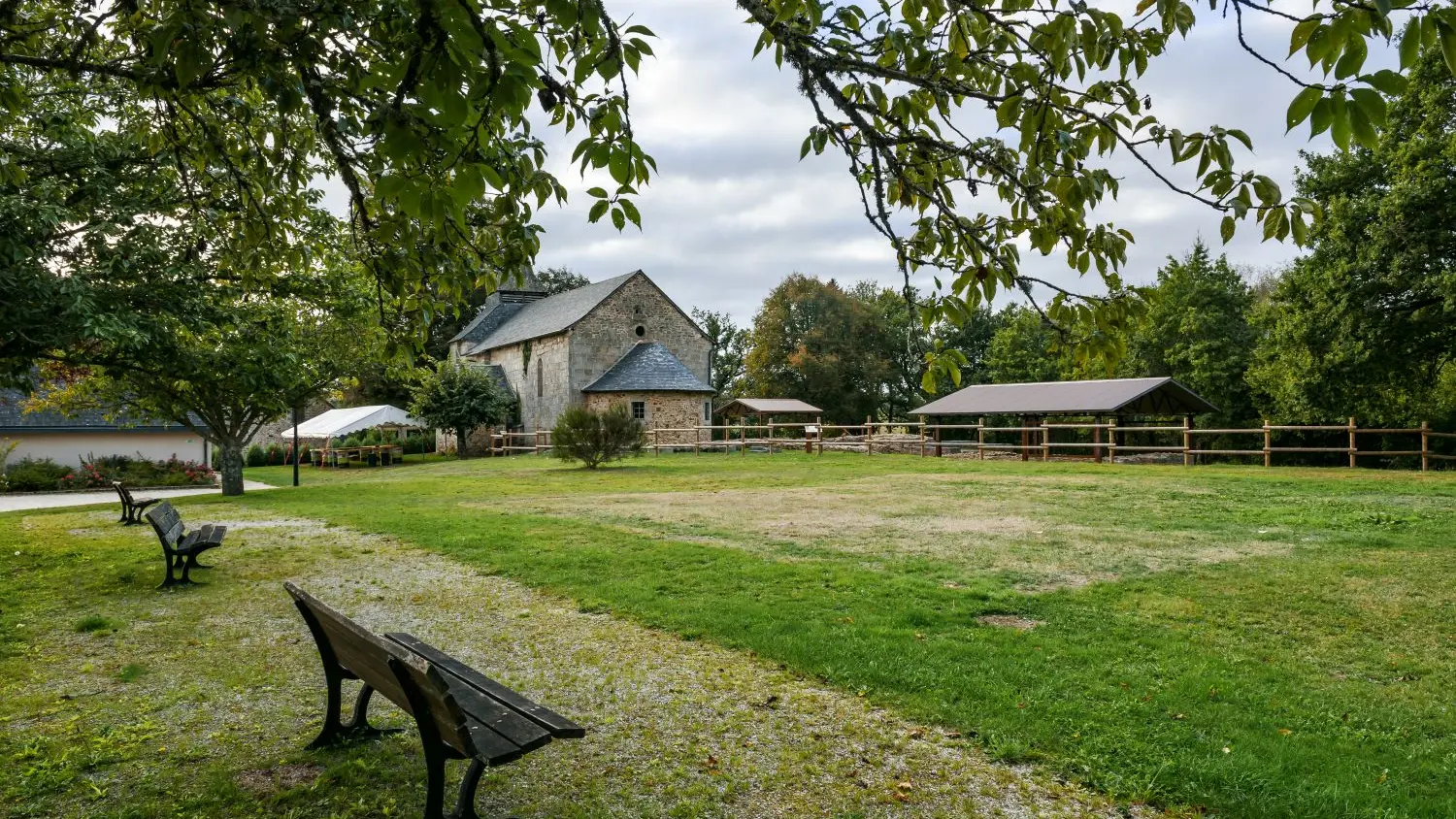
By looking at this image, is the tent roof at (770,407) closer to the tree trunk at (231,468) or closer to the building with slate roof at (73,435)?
the building with slate roof at (73,435)

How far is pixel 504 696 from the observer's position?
3527 mm

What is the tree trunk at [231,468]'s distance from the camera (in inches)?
790

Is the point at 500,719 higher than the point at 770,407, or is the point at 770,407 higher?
the point at 770,407

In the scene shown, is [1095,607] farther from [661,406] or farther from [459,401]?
[459,401]

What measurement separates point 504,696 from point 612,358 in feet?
129

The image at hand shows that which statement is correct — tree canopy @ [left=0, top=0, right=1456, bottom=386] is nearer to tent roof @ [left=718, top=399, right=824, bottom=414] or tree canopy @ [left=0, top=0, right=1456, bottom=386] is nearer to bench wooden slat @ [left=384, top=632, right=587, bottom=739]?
bench wooden slat @ [left=384, top=632, right=587, bottom=739]

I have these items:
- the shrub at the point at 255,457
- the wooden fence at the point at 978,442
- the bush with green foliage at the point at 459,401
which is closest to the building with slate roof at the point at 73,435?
the shrub at the point at 255,457

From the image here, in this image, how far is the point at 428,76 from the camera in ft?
7.11

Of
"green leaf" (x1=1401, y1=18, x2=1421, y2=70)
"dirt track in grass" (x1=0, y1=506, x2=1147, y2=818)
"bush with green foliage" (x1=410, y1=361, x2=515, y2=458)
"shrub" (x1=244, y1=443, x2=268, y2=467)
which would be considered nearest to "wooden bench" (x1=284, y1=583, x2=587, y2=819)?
"dirt track in grass" (x1=0, y1=506, x2=1147, y2=818)

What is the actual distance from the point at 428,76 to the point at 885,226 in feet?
6.06

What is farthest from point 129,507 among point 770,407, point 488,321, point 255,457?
point 488,321

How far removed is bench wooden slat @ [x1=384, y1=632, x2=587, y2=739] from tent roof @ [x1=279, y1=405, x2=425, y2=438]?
33.5 m

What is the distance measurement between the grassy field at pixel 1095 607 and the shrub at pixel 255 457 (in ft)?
84.9

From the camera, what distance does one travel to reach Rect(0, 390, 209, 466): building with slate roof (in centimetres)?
2528
